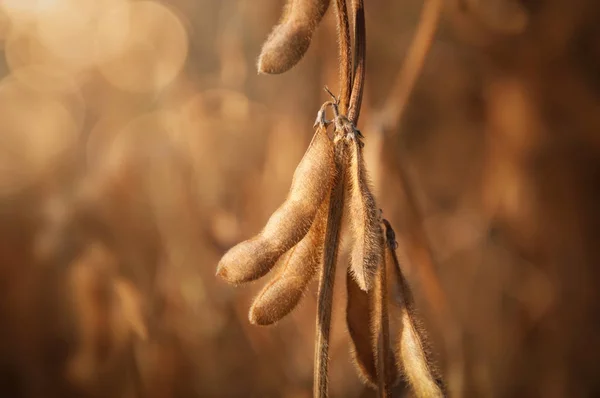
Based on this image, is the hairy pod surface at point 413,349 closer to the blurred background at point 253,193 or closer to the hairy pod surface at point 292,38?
the hairy pod surface at point 292,38

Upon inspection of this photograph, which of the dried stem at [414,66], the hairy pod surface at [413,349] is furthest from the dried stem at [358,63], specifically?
the dried stem at [414,66]

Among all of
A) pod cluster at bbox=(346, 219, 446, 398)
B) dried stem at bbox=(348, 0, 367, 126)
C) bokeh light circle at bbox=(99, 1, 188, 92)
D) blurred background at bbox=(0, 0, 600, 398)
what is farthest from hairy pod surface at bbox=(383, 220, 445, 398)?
bokeh light circle at bbox=(99, 1, 188, 92)

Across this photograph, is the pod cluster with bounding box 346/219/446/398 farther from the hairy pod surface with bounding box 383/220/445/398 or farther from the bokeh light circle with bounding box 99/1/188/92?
the bokeh light circle with bounding box 99/1/188/92

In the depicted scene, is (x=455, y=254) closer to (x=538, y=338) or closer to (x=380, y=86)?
(x=538, y=338)

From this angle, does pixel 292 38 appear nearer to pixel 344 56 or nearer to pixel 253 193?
pixel 344 56

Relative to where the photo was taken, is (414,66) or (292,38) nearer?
(292,38)

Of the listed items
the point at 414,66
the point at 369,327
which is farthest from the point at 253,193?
the point at 369,327

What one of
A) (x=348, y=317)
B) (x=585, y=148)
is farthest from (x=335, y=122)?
(x=585, y=148)
